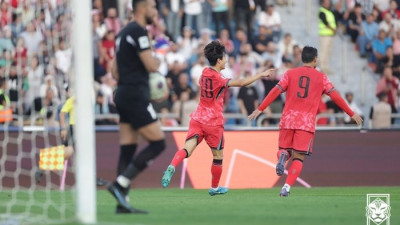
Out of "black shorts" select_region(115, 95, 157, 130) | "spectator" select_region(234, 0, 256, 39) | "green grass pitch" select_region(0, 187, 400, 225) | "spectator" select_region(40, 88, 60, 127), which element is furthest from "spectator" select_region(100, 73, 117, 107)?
"black shorts" select_region(115, 95, 157, 130)

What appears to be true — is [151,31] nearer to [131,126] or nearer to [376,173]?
[376,173]

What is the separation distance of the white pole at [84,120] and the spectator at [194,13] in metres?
15.1

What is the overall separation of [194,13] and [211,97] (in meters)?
10.2

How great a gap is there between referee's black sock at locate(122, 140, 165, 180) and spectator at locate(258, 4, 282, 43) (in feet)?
48.8

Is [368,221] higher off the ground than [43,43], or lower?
lower

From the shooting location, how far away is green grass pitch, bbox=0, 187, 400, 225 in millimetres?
11477

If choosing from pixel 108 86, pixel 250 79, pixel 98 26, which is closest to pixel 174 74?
pixel 108 86

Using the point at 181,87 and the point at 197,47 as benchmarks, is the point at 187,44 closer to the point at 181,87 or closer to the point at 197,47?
the point at 197,47

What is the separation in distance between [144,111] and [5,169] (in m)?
8.58

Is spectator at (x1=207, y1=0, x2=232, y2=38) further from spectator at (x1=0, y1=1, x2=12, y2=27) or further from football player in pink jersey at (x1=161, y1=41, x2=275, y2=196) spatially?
football player in pink jersey at (x1=161, y1=41, x2=275, y2=196)

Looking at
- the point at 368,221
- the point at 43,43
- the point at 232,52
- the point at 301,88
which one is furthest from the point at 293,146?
the point at 232,52

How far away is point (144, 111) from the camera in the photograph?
472 inches

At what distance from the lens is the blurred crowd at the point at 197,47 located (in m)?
19.6

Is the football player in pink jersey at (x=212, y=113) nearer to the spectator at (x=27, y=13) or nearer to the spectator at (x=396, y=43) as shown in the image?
the spectator at (x=27, y=13)
